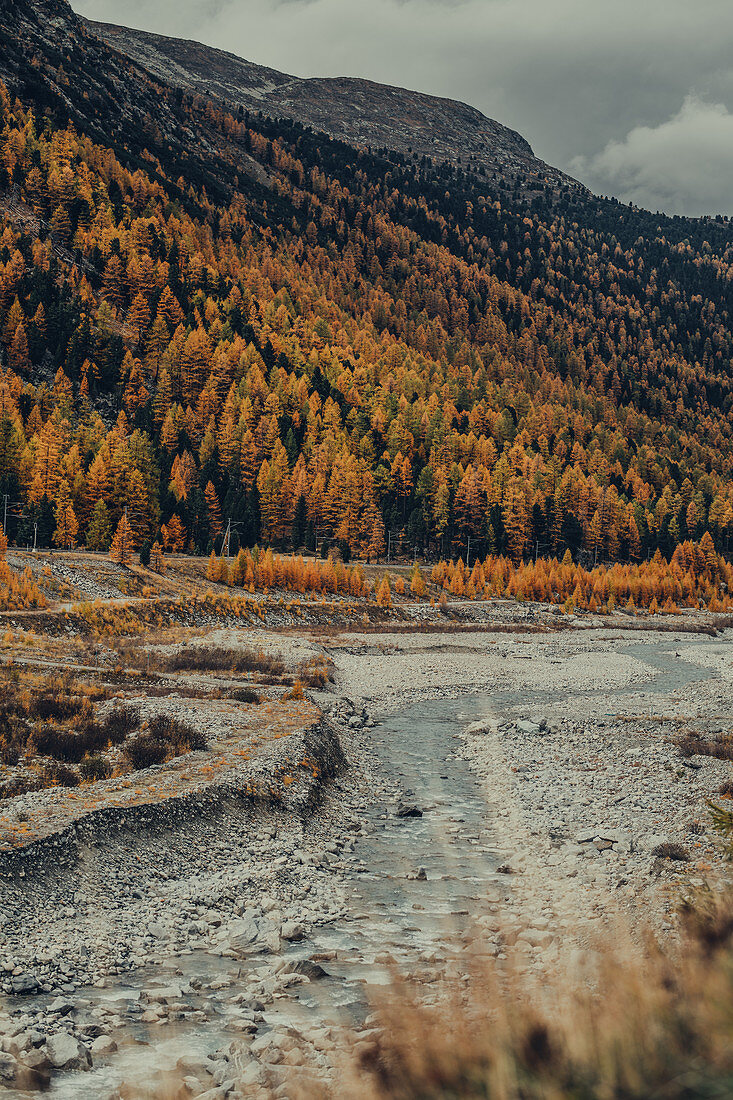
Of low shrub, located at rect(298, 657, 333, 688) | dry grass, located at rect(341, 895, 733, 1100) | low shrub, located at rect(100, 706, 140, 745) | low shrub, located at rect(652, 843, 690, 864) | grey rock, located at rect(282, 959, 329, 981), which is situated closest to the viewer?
dry grass, located at rect(341, 895, 733, 1100)

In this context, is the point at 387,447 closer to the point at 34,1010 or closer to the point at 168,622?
the point at 168,622

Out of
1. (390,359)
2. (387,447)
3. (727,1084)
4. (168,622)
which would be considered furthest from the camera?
(390,359)

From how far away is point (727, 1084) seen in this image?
7.90 feet

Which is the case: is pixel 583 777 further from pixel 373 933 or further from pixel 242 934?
pixel 242 934

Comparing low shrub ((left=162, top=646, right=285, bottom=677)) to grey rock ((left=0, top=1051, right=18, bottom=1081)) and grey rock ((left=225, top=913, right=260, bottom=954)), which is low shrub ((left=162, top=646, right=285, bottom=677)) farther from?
grey rock ((left=0, top=1051, right=18, bottom=1081))

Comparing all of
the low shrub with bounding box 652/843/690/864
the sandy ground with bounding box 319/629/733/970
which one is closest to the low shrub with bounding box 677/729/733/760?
the sandy ground with bounding box 319/629/733/970

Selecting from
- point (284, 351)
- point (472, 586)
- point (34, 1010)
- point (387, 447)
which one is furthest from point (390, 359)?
point (34, 1010)

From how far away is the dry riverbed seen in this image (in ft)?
26.8

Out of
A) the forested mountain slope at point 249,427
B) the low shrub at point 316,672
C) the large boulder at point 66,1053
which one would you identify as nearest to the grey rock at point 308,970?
the large boulder at point 66,1053

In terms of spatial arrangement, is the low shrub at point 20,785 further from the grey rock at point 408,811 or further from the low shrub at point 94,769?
the grey rock at point 408,811

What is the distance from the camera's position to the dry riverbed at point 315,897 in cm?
817

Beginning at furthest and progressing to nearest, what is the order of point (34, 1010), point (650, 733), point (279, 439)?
point (279, 439), point (650, 733), point (34, 1010)

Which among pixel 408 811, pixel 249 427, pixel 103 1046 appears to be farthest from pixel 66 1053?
pixel 249 427

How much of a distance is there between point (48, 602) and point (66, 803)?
45.2 metres
